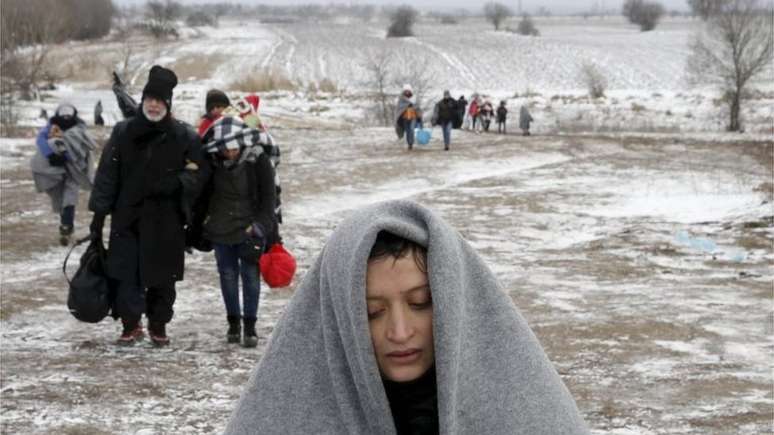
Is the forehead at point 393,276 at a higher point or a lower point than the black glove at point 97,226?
higher

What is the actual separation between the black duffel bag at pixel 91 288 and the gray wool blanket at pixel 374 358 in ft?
17.0

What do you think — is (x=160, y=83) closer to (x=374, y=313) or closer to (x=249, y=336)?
(x=249, y=336)

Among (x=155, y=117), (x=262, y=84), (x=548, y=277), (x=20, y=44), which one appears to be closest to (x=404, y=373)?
(x=155, y=117)

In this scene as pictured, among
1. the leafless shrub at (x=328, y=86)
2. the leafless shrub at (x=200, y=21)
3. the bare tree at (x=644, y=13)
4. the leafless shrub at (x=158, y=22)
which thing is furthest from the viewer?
the leafless shrub at (x=200, y=21)

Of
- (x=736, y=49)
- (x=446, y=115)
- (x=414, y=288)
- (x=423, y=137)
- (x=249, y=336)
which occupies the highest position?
(x=736, y=49)

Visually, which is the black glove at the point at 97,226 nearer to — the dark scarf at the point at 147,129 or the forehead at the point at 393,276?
the dark scarf at the point at 147,129

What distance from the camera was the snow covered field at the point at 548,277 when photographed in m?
6.48

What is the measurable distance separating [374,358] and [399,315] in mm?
89

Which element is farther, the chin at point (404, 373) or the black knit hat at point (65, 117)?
the black knit hat at point (65, 117)

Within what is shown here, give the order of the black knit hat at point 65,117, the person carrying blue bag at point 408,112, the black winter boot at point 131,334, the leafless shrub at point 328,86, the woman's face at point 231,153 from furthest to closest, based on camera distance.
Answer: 1. the leafless shrub at point 328,86
2. the person carrying blue bag at point 408,112
3. the black knit hat at point 65,117
4. the black winter boot at point 131,334
5. the woman's face at point 231,153

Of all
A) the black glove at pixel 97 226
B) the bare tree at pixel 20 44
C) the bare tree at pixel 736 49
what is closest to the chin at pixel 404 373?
the black glove at pixel 97 226

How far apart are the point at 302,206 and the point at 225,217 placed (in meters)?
8.57

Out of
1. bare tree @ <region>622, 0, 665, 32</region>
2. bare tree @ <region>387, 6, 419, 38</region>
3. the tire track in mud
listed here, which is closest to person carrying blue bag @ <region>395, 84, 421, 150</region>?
the tire track in mud

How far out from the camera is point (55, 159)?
1109 cm
